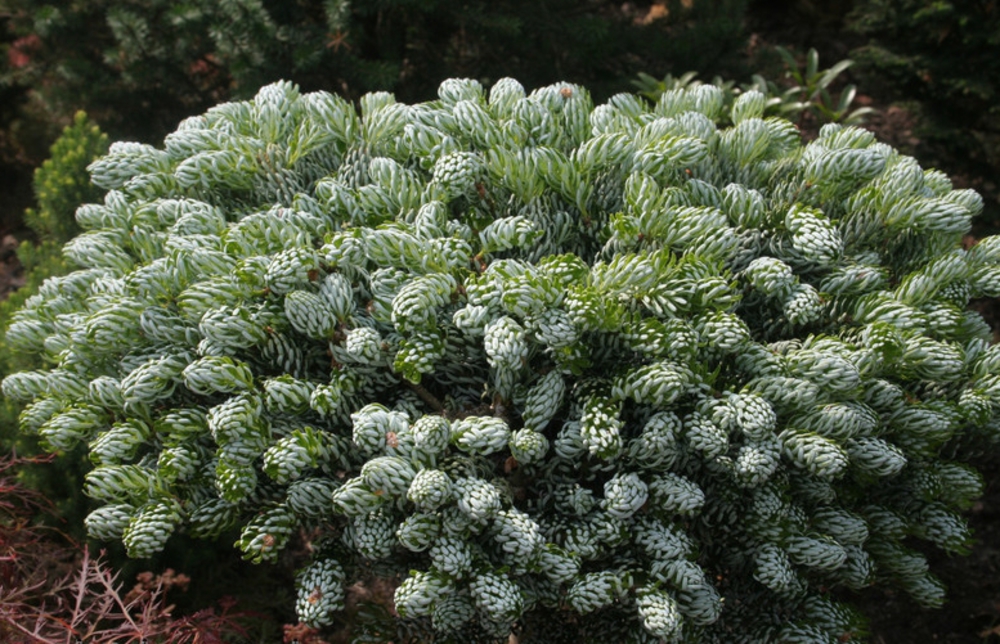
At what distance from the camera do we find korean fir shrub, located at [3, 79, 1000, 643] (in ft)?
5.79

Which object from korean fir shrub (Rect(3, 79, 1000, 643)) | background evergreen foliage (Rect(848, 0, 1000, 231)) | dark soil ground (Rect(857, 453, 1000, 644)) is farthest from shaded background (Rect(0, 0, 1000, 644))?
korean fir shrub (Rect(3, 79, 1000, 643))

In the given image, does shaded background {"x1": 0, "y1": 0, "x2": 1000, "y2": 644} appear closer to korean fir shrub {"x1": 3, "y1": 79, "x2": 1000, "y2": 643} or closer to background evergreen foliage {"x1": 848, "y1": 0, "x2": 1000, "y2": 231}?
background evergreen foliage {"x1": 848, "y1": 0, "x2": 1000, "y2": 231}

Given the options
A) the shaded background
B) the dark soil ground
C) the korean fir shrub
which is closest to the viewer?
the korean fir shrub

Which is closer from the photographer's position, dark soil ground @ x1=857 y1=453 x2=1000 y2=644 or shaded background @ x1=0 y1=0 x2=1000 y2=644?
dark soil ground @ x1=857 y1=453 x2=1000 y2=644

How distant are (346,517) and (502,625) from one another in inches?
17.4

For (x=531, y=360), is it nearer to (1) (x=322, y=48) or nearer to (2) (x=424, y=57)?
(1) (x=322, y=48)

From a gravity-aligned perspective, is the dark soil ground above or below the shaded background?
below

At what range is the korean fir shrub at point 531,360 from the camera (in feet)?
5.79

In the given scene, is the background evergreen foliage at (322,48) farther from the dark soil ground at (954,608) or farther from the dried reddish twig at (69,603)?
the dark soil ground at (954,608)

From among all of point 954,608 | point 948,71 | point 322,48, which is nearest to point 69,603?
point 322,48

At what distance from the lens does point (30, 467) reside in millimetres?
2684

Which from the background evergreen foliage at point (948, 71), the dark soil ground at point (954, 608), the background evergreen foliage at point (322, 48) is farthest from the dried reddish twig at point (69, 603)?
the background evergreen foliage at point (948, 71)

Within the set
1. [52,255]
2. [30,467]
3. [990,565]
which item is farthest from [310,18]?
[990,565]

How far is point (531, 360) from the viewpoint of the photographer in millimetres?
1924
